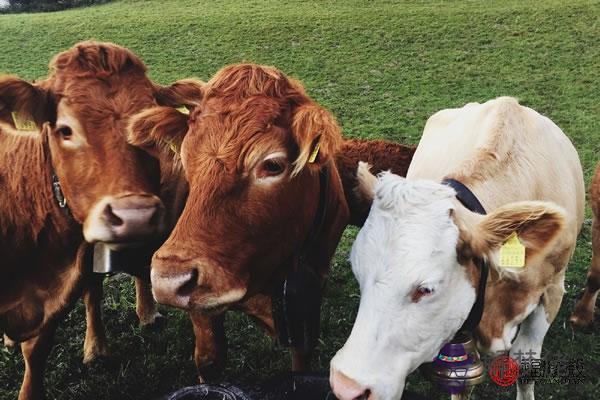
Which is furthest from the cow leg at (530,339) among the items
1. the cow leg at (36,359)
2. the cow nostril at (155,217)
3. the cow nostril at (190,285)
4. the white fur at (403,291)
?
the cow leg at (36,359)

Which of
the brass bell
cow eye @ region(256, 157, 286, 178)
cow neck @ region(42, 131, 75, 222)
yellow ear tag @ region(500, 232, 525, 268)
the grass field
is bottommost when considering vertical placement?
the grass field

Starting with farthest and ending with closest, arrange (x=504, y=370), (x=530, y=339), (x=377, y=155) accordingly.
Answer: (x=377, y=155) → (x=530, y=339) → (x=504, y=370)

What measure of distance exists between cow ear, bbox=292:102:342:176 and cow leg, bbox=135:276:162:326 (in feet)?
8.58

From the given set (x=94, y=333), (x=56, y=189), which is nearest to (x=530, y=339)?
(x=56, y=189)

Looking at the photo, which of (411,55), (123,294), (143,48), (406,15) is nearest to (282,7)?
(406,15)

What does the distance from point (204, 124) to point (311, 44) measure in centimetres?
1405

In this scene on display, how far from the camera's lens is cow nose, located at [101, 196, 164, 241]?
2393mm

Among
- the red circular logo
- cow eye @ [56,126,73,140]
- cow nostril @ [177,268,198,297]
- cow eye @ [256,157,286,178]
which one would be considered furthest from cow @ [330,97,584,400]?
cow eye @ [56,126,73,140]

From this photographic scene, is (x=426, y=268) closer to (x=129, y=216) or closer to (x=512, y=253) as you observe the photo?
(x=512, y=253)

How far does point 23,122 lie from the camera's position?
8.74ft

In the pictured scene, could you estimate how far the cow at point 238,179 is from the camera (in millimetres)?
2041

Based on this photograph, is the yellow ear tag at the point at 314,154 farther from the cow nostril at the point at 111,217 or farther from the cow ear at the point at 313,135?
the cow nostril at the point at 111,217

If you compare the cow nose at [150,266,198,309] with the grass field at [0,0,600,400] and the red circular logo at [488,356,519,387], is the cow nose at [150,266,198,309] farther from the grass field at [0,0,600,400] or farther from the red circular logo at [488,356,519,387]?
the red circular logo at [488,356,519,387]

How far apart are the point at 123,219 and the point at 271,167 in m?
0.77
